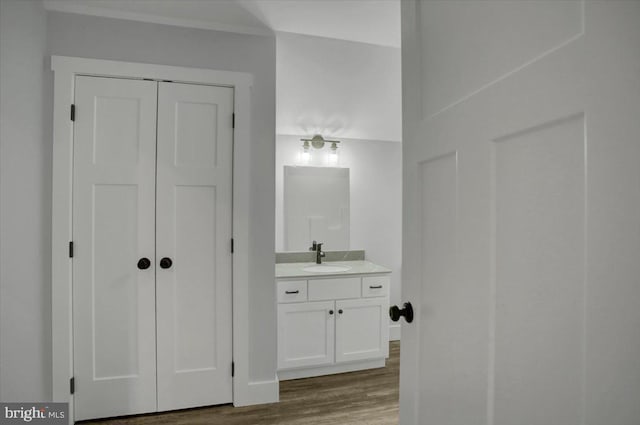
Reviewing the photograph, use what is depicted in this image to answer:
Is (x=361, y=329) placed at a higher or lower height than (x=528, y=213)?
lower

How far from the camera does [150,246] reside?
212cm

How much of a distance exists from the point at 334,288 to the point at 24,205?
213 cm

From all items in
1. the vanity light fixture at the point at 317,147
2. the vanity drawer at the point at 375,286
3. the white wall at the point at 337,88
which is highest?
the white wall at the point at 337,88

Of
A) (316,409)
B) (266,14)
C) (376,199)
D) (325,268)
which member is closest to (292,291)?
(325,268)

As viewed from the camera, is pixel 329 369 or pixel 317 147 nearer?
pixel 329 369

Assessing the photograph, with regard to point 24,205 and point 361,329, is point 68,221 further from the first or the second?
point 361,329

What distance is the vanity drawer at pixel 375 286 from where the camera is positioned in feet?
9.52

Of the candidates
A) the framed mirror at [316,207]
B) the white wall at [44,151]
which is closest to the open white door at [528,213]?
the white wall at [44,151]

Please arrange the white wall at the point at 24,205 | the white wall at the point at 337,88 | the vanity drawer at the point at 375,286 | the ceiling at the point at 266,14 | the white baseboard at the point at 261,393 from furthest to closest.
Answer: the vanity drawer at the point at 375,286 < the white wall at the point at 337,88 < the white baseboard at the point at 261,393 < the ceiling at the point at 266,14 < the white wall at the point at 24,205

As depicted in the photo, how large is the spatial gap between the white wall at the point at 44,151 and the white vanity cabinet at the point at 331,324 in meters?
0.42

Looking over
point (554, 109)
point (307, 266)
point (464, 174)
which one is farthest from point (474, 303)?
point (307, 266)

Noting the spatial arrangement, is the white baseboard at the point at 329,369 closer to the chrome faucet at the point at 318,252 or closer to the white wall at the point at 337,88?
the chrome faucet at the point at 318,252

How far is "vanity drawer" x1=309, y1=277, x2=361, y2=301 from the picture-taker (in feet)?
9.08

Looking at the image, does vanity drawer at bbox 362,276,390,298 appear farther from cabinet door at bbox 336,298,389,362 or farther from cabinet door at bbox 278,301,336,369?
cabinet door at bbox 278,301,336,369
